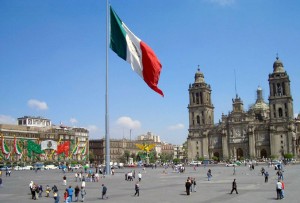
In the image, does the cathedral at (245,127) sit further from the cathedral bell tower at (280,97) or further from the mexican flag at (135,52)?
the mexican flag at (135,52)

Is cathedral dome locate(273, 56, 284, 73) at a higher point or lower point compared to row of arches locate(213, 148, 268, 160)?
higher

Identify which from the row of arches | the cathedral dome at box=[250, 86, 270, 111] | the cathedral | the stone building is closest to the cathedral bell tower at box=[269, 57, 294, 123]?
the cathedral

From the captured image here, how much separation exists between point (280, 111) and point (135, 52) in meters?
91.7

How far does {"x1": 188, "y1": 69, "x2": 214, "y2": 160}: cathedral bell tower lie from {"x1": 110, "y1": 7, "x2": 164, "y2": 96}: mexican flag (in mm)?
95865

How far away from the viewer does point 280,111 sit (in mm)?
110125

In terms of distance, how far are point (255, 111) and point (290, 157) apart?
3230 cm

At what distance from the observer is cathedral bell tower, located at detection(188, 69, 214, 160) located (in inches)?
4800

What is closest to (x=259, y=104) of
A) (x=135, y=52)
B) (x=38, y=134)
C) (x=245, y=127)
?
(x=245, y=127)

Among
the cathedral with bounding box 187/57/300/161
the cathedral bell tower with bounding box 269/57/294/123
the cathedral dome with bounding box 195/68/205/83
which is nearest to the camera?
the cathedral with bounding box 187/57/300/161

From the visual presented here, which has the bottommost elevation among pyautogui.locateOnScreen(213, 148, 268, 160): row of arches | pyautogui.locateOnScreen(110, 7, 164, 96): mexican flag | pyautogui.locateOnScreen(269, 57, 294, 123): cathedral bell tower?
pyautogui.locateOnScreen(213, 148, 268, 160): row of arches

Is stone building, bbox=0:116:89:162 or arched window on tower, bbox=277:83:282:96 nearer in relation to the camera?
stone building, bbox=0:116:89:162

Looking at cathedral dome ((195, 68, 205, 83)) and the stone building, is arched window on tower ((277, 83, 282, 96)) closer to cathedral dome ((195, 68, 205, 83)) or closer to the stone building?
cathedral dome ((195, 68, 205, 83))

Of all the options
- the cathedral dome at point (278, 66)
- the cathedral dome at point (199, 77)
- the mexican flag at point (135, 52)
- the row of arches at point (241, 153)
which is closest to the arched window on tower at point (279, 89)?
the cathedral dome at point (278, 66)

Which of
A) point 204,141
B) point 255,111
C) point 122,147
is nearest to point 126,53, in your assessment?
point 204,141
